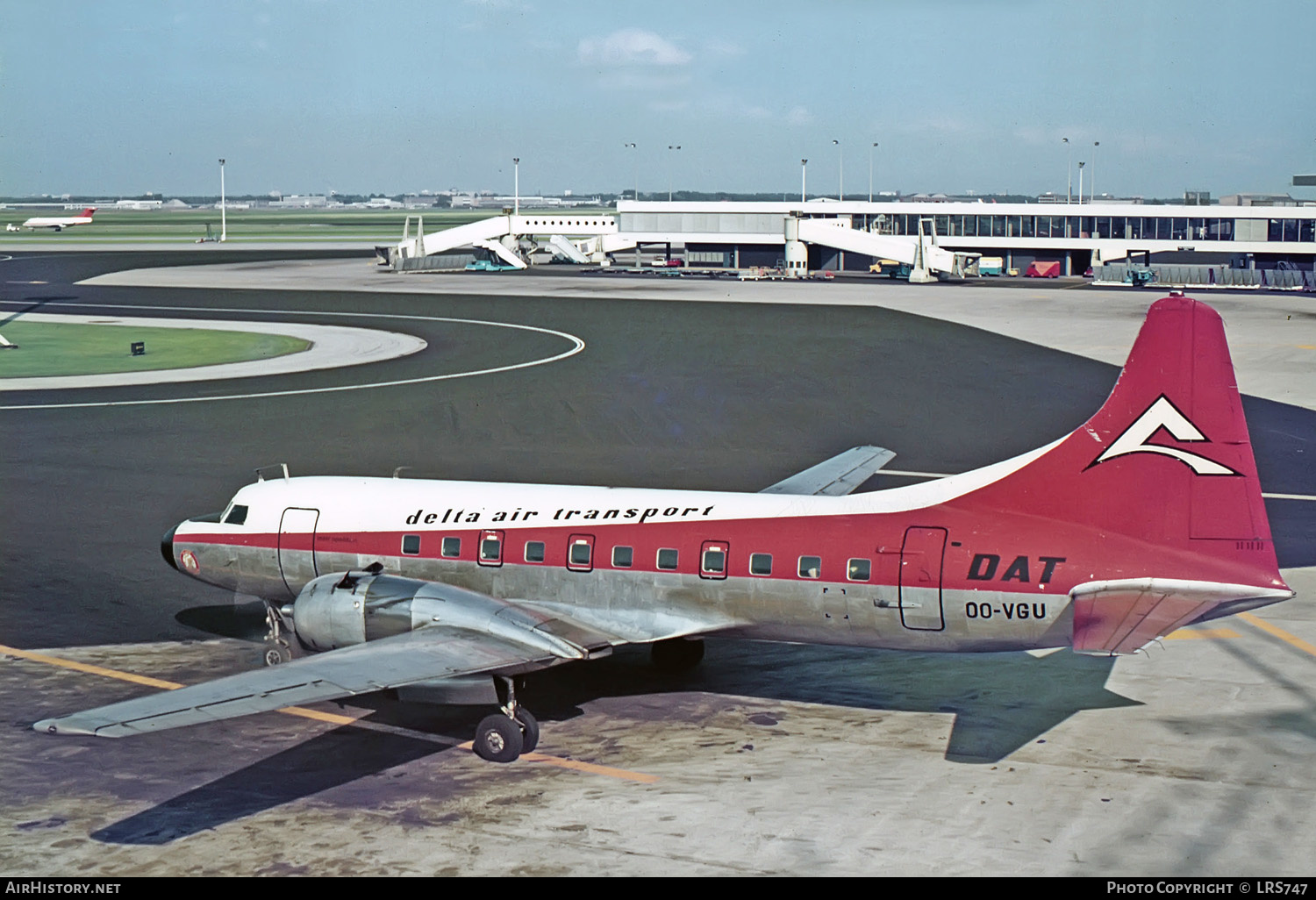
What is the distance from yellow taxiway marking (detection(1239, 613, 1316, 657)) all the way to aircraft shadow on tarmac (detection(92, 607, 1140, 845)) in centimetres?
381

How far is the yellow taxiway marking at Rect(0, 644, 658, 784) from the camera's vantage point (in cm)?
2048

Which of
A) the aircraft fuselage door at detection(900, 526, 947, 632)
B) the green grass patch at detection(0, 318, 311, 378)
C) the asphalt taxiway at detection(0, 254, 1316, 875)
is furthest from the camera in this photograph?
the green grass patch at detection(0, 318, 311, 378)

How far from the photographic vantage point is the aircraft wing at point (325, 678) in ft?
55.0

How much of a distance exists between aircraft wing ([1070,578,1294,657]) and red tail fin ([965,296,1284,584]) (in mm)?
169

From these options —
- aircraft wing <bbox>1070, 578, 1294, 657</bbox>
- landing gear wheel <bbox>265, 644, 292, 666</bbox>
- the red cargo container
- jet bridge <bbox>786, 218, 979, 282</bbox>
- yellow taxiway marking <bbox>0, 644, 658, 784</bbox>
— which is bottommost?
yellow taxiway marking <bbox>0, 644, 658, 784</bbox>

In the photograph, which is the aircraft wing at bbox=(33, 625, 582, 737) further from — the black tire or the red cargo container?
the red cargo container

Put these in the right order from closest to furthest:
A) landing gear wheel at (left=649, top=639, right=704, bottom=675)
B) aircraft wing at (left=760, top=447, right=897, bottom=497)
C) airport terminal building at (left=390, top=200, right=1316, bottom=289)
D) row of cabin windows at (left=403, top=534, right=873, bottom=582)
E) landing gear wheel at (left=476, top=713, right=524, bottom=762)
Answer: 1. landing gear wheel at (left=476, top=713, right=524, bottom=762)
2. row of cabin windows at (left=403, top=534, right=873, bottom=582)
3. landing gear wheel at (left=649, top=639, right=704, bottom=675)
4. aircraft wing at (left=760, top=447, right=897, bottom=497)
5. airport terminal building at (left=390, top=200, right=1316, bottom=289)

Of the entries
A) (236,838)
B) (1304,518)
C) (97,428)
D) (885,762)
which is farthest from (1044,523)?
(97,428)

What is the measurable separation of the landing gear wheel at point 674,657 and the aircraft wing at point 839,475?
11.0 feet

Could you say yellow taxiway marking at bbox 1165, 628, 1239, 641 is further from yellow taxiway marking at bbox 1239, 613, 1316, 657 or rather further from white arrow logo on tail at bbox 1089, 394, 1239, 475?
white arrow logo on tail at bbox 1089, 394, 1239, 475

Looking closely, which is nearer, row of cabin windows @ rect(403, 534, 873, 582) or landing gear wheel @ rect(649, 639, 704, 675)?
row of cabin windows @ rect(403, 534, 873, 582)

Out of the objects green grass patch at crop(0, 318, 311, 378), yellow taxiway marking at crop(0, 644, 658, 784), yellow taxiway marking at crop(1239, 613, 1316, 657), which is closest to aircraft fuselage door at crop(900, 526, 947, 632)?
yellow taxiway marking at crop(0, 644, 658, 784)

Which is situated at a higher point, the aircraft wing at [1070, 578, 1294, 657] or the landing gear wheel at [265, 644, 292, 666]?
the aircraft wing at [1070, 578, 1294, 657]

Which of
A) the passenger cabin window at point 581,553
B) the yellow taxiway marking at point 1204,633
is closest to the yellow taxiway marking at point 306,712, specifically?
the passenger cabin window at point 581,553
